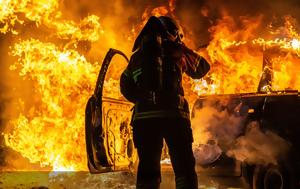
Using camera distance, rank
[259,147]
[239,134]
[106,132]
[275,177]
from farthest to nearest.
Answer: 1. [239,134]
2. [259,147]
3. [275,177]
4. [106,132]

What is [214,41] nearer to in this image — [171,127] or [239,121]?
[239,121]

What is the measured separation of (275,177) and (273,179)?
0.14 ft

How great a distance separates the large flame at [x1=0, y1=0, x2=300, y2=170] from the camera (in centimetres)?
1186

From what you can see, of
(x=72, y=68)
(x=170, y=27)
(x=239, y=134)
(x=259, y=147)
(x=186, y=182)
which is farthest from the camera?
(x=72, y=68)

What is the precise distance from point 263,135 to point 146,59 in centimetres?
328

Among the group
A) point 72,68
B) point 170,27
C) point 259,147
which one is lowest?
point 259,147

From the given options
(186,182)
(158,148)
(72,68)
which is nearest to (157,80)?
(158,148)

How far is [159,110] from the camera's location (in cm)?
403

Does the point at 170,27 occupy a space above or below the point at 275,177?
above

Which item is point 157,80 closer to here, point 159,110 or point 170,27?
point 159,110

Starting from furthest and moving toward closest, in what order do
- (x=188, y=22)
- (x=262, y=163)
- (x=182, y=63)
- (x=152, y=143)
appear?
(x=188, y=22)
(x=262, y=163)
(x=182, y=63)
(x=152, y=143)

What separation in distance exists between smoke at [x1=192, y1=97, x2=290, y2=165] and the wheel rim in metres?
0.14

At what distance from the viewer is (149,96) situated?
4.08 m

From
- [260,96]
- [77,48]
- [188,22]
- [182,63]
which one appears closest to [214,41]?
[188,22]
